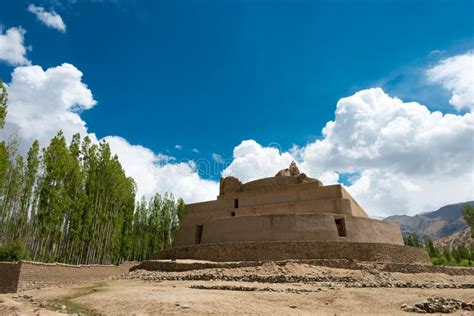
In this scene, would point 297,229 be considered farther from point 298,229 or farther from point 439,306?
point 439,306

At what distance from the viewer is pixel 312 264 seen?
16.4 meters

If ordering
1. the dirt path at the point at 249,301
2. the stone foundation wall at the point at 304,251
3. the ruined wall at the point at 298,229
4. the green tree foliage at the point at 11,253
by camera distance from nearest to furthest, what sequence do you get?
the dirt path at the point at 249,301
the green tree foliage at the point at 11,253
the stone foundation wall at the point at 304,251
the ruined wall at the point at 298,229

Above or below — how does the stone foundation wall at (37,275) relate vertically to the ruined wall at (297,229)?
below

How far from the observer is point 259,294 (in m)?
11.3

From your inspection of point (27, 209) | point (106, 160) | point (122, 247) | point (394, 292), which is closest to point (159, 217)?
point (122, 247)

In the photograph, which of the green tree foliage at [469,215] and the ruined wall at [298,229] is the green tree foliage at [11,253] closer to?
the ruined wall at [298,229]

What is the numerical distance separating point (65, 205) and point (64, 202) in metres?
0.23

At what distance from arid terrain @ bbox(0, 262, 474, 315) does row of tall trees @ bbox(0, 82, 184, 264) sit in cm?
840

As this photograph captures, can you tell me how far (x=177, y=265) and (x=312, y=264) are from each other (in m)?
6.84

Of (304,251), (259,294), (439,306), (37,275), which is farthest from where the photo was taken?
(304,251)

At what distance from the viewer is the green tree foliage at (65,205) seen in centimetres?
2195

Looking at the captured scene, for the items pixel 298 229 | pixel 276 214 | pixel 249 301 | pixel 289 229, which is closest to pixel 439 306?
pixel 249 301

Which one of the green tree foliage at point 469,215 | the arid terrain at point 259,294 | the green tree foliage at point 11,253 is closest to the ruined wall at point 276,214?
the arid terrain at point 259,294

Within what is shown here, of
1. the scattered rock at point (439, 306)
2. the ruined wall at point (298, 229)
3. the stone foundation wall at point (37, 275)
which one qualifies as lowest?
the scattered rock at point (439, 306)
